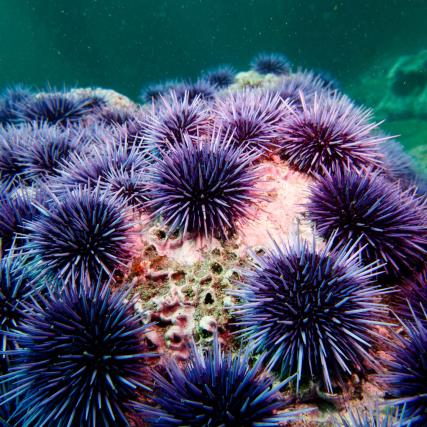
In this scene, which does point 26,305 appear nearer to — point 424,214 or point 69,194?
point 69,194

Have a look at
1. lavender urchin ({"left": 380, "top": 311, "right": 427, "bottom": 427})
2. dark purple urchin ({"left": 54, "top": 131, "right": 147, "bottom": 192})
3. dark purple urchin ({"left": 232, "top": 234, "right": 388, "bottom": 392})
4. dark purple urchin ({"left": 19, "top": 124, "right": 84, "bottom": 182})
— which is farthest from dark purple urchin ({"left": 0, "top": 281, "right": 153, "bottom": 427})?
dark purple urchin ({"left": 19, "top": 124, "right": 84, "bottom": 182})

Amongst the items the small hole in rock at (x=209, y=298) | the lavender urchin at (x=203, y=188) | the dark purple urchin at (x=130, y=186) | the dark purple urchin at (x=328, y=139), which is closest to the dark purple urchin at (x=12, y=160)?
the dark purple urchin at (x=130, y=186)

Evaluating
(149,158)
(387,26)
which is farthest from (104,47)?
(149,158)

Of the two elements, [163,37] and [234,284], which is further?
[163,37]

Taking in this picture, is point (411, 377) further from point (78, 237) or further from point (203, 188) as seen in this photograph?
point (78, 237)

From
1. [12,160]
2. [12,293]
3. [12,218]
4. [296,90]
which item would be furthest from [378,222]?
[12,160]

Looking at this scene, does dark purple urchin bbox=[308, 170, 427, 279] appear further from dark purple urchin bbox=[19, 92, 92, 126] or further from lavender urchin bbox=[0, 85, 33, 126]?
lavender urchin bbox=[0, 85, 33, 126]

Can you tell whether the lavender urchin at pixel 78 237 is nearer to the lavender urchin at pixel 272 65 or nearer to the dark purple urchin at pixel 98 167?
the dark purple urchin at pixel 98 167
